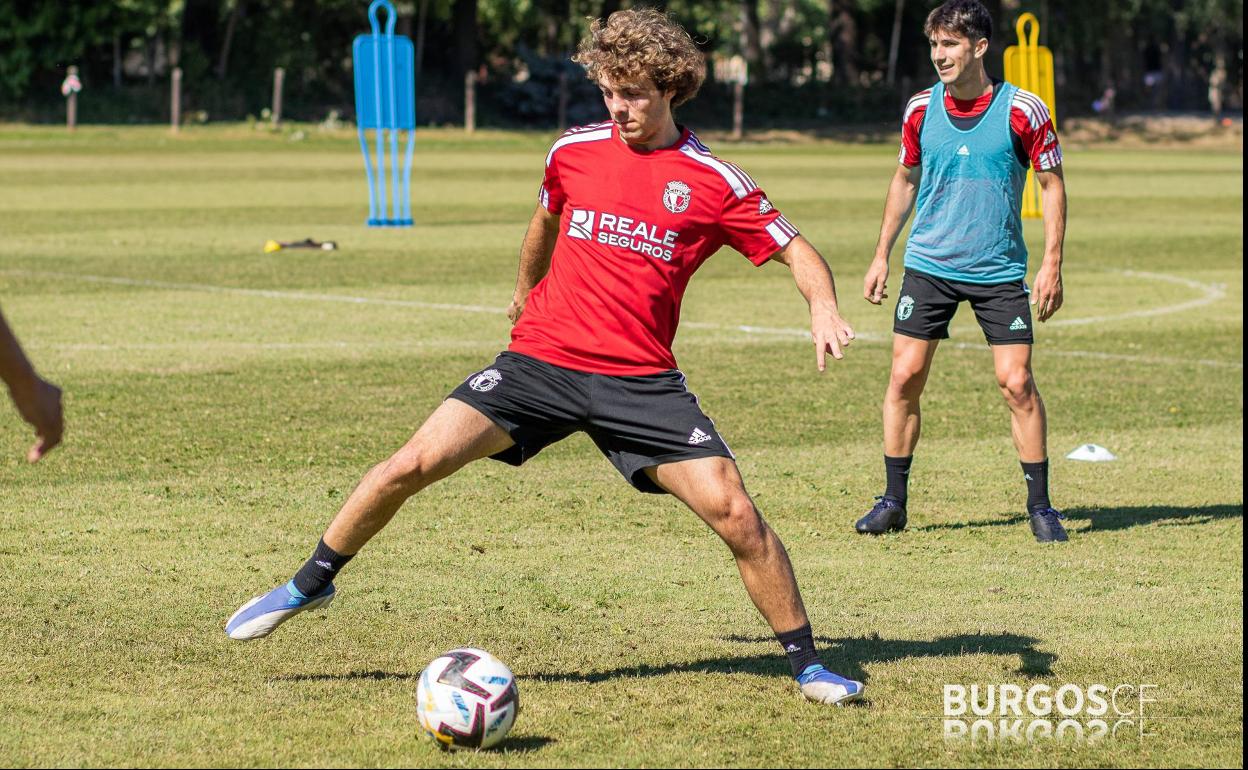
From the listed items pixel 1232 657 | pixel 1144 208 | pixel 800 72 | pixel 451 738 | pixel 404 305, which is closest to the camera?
pixel 451 738

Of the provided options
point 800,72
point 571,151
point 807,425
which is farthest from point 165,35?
point 571,151

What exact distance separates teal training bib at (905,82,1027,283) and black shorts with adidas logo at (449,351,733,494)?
9.06 feet

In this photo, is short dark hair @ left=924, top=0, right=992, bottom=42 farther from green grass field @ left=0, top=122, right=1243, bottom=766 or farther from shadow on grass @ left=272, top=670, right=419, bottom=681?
shadow on grass @ left=272, top=670, right=419, bottom=681

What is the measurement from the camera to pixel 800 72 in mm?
65375

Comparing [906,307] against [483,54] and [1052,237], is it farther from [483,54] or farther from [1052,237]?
[483,54]

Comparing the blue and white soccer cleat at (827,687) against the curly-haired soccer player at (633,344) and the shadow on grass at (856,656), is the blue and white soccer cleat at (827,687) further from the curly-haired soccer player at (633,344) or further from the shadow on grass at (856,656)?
the shadow on grass at (856,656)

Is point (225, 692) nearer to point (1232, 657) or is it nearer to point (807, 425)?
point (1232, 657)

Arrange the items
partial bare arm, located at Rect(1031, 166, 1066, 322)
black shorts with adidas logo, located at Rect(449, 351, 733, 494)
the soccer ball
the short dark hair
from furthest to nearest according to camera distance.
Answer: partial bare arm, located at Rect(1031, 166, 1066, 322) < the short dark hair < black shorts with adidas logo, located at Rect(449, 351, 733, 494) < the soccer ball

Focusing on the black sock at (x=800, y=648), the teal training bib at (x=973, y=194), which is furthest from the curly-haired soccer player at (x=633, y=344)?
the teal training bib at (x=973, y=194)

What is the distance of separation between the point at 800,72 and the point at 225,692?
2440 inches

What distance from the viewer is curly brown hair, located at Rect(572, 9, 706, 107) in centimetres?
517

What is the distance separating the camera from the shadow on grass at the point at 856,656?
5.61 meters

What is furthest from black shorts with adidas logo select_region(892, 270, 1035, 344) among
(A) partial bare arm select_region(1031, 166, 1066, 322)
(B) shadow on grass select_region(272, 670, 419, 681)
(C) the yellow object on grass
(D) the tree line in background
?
(D) the tree line in background

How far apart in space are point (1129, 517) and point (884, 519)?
1245 millimetres
